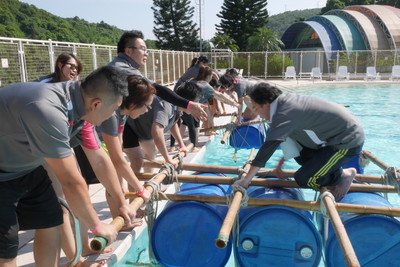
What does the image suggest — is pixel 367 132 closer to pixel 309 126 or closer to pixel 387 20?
pixel 309 126

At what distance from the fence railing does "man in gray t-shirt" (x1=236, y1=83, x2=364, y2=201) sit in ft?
16.9

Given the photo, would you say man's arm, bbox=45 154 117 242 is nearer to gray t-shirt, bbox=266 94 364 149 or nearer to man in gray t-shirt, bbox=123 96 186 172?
gray t-shirt, bbox=266 94 364 149

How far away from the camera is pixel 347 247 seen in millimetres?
2635

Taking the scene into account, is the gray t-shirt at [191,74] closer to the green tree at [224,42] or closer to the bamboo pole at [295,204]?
the bamboo pole at [295,204]

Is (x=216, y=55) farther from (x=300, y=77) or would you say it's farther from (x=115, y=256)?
(x=115, y=256)

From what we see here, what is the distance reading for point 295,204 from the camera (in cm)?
346

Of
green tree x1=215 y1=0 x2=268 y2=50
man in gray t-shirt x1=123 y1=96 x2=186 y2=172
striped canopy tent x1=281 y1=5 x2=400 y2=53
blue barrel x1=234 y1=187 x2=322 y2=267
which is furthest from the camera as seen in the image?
green tree x1=215 y1=0 x2=268 y2=50

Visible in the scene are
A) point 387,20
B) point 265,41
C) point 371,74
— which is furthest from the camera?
point 387,20

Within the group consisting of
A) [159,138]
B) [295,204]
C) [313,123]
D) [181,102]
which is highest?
[181,102]

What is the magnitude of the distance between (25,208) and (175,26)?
5001cm

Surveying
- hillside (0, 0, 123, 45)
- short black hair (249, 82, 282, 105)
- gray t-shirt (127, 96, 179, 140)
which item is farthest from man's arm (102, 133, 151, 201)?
hillside (0, 0, 123, 45)

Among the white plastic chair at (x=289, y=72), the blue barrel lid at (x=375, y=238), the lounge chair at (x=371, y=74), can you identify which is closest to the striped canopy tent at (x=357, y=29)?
the lounge chair at (x=371, y=74)

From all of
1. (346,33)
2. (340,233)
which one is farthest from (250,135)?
(346,33)

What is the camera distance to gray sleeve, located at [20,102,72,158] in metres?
2.11
